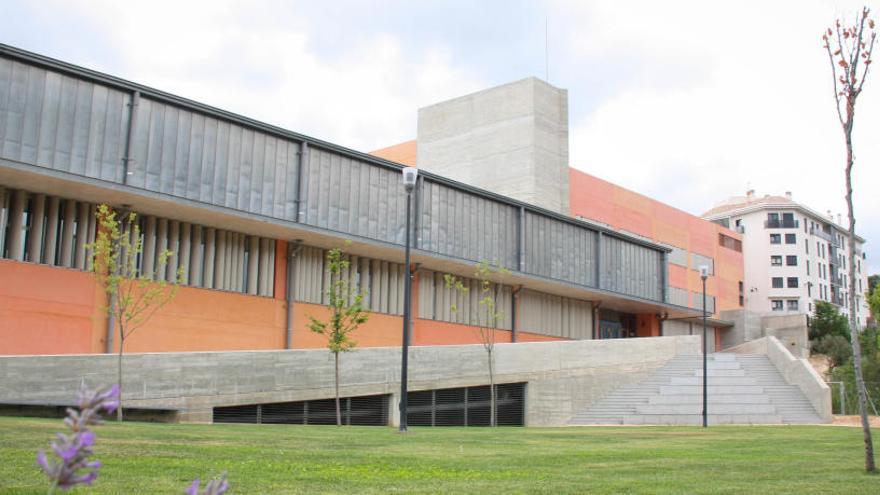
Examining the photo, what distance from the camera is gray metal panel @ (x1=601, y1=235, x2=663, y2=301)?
147 ft

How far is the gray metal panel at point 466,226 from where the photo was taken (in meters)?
34.3

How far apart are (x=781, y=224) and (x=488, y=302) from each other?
7353 centimetres

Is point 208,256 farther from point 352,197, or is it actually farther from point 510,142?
point 510,142

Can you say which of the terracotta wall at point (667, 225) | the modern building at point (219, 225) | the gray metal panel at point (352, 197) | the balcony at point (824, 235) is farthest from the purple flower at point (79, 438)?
the balcony at point (824, 235)

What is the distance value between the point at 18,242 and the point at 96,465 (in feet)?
77.5

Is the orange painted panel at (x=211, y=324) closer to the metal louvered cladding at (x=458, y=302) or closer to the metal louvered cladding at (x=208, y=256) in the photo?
the metal louvered cladding at (x=208, y=256)

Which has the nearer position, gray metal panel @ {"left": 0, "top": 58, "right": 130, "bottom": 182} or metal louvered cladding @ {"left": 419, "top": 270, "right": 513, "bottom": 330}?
gray metal panel @ {"left": 0, "top": 58, "right": 130, "bottom": 182}

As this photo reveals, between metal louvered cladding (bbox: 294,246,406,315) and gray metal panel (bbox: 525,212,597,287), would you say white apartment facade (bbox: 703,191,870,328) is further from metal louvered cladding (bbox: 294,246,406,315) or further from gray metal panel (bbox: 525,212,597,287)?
metal louvered cladding (bbox: 294,246,406,315)

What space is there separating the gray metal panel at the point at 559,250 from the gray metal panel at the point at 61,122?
66.3 ft

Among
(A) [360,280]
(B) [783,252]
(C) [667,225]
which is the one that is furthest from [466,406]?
(B) [783,252]

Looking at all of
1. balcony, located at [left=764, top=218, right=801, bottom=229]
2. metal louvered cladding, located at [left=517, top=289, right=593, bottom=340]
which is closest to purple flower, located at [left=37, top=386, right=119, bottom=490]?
metal louvered cladding, located at [left=517, top=289, right=593, bottom=340]

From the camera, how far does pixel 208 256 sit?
2797cm

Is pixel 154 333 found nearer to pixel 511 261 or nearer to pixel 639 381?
pixel 511 261

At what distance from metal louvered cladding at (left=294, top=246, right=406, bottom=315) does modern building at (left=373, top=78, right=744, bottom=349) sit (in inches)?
503
